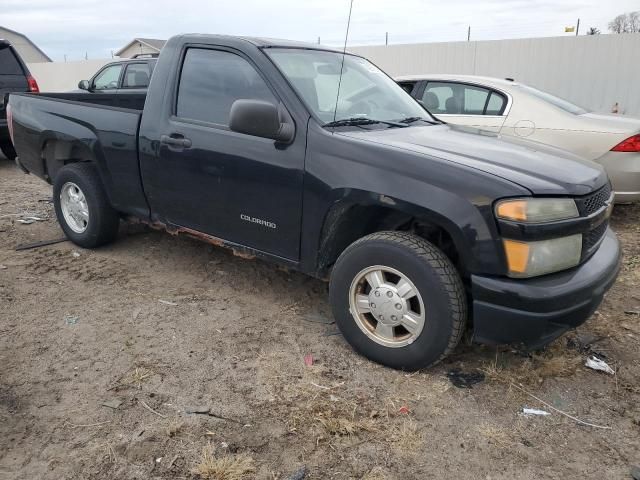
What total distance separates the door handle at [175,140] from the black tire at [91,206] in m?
1.08

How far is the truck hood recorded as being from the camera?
276 centimetres

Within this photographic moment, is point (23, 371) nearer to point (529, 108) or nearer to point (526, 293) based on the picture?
point (526, 293)

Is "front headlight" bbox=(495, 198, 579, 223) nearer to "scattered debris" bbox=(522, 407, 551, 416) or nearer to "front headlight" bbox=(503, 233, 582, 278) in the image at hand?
"front headlight" bbox=(503, 233, 582, 278)

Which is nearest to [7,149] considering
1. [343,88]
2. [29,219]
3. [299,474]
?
[29,219]

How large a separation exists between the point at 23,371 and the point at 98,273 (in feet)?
4.99

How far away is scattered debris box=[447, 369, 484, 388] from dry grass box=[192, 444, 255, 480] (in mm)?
1246

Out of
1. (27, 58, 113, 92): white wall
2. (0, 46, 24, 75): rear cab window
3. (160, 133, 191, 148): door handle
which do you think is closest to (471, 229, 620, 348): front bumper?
(160, 133, 191, 148): door handle

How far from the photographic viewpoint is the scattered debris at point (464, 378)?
3006mm

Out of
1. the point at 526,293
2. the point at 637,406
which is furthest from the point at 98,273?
the point at 637,406

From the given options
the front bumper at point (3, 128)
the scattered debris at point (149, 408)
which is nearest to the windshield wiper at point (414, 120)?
the scattered debris at point (149, 408)

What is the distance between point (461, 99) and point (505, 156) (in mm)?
3557

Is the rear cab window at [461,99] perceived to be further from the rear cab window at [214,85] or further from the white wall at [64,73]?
the white wall at [64,73]

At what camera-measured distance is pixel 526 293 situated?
2627mm

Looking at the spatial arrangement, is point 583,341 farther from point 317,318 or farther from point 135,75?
point 135,75
